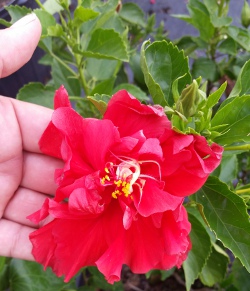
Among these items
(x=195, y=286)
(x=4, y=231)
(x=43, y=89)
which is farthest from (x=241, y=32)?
(x=195, y=286)

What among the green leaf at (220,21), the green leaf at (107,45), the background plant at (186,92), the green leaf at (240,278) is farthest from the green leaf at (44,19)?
the green leaf at (240,278)

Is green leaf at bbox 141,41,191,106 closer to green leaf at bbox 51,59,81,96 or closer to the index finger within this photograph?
the index finger

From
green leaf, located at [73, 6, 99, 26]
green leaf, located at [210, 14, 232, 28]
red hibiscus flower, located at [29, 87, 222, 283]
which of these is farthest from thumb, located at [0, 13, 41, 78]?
green leaf, located at [210, 14, 232, 28]

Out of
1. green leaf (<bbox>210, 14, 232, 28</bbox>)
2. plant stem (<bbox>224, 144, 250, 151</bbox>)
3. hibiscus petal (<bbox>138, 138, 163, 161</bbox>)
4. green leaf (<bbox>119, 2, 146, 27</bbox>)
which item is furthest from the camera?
green leaf (<bbox>119, 2, 146, 27</bbox>)

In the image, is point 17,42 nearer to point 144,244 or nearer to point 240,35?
point 144,244

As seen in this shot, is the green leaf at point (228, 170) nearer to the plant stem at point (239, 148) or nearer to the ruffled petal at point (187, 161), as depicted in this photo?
the plant stem at point (239, 148)

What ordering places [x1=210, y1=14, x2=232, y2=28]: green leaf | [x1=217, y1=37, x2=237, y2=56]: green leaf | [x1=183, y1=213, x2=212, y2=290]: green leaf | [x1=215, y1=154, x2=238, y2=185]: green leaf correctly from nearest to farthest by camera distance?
[x1=183, y1=213, x2=212, y2=290]: green leaf, [x1=215, y1=154, x2=238, y2=185]: green leaf, [x1=210, y1=14, x2=232, y2=28]: green leaf, [x1=217, y1=37, x2=237, y2=56]: green leaf
